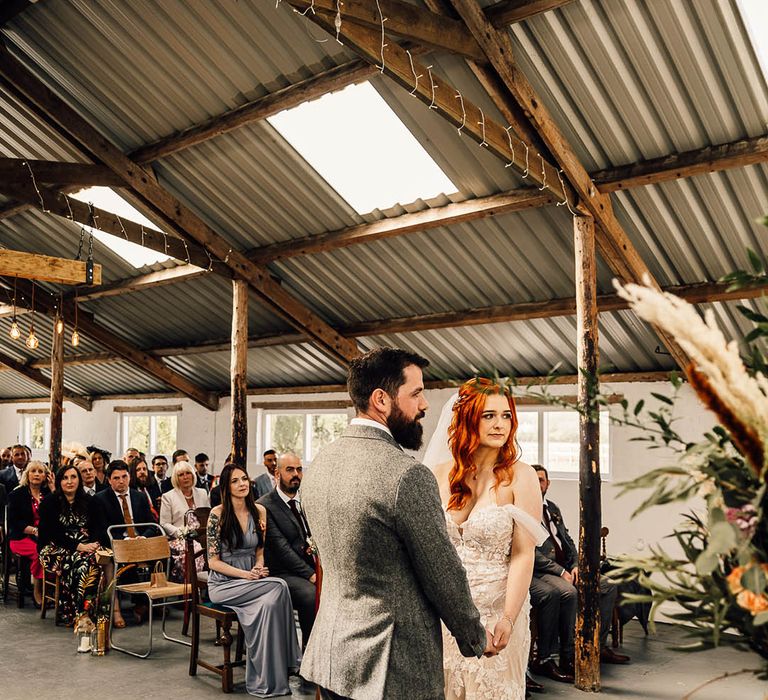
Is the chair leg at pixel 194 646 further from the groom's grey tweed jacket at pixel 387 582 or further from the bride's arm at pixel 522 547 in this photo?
the groom's grey tweed jacket at pixel 387 582

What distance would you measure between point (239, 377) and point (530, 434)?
12.2 feet

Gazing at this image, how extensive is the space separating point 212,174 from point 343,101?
1861 millimetres

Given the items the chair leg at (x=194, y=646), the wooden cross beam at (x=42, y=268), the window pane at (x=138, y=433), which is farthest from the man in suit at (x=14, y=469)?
the chair leg at (x=194, y=646)

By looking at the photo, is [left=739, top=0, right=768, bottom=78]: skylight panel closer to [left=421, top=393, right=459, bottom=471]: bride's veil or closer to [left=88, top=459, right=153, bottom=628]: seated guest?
[left=421, top=393, right=459, bottom=471]: bride's veil

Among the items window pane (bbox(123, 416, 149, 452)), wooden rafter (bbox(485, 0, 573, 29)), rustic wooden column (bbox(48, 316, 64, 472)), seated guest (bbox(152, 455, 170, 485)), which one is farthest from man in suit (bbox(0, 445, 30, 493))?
wooden rafter (bbox(485, 0, 573, 29))

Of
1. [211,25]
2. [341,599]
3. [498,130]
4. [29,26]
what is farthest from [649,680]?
[29,26]

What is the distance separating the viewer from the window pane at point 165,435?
14.6m

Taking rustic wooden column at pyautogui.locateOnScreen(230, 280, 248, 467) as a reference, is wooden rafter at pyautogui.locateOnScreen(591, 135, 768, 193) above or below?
above

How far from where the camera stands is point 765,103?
16.7 ft

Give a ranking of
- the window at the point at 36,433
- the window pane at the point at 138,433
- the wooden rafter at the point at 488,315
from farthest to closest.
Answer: the window at the point at 36,433 < the window pane at the point at 138,433 < the wooden rafter at the point at 488,315

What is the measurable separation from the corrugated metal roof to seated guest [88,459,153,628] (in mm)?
3048

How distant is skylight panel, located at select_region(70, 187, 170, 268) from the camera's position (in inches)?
360

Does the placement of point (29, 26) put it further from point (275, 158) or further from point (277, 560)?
point (277, 560)

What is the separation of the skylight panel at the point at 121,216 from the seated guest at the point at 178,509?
9.29 ft
